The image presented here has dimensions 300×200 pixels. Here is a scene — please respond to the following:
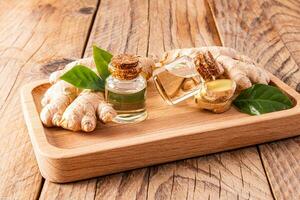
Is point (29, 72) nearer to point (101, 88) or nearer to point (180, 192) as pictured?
point (101, 88)

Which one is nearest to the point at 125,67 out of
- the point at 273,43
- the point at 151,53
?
the point at 151,53

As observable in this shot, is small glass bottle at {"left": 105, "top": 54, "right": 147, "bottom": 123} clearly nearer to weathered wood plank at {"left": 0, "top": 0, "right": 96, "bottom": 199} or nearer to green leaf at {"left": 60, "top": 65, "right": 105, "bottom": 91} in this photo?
green leaf at {"left": 60, "top": 65, "right": 105, "bottom": 91}

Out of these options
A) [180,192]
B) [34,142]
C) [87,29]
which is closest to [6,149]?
[34,142]

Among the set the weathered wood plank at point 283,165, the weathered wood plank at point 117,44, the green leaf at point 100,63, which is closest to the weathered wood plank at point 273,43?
the weathered wood plank at point 283,165

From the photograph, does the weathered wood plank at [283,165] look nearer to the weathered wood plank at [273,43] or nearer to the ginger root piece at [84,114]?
the weathered wood plank at [273,43]

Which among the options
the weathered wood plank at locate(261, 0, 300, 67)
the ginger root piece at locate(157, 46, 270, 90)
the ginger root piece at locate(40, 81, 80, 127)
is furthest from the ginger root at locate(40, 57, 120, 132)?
the weathered wood plank at locate(261, 0, 300, 67)
